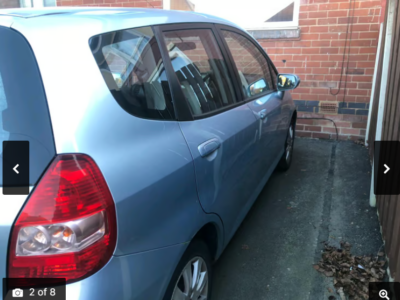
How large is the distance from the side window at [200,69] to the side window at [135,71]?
20 cm

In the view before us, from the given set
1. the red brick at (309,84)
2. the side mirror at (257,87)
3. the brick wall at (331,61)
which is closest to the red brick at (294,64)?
the brick wall at (331,61)

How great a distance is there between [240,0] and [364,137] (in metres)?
3.41

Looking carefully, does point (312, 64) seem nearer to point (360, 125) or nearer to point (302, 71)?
point (302, 71)

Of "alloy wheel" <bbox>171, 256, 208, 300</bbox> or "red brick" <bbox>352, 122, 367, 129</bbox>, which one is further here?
"red brick" <bbox>352, 122, 367, 129</bbox>

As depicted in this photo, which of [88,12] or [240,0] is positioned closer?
[88,12]

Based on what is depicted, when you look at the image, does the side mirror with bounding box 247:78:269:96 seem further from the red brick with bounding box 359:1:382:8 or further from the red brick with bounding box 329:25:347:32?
the red brick with bounding box 359:1:382:8

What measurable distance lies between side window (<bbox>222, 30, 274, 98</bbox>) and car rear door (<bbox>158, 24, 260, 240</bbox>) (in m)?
0.32

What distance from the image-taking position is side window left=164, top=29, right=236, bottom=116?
2197mm

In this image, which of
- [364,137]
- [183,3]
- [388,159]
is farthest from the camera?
[183,3]

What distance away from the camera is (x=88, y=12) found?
1876 mm

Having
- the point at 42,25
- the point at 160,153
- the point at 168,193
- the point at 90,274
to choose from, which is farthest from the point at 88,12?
the point at 90,274

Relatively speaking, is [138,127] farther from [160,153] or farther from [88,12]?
[88,12]

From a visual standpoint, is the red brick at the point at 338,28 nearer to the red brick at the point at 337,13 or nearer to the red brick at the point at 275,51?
the red brick at the point at 337,13

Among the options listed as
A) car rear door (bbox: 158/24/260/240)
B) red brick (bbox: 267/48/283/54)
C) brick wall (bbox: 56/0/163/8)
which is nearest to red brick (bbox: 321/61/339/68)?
red brick (bbox: 267/48/283/54)
